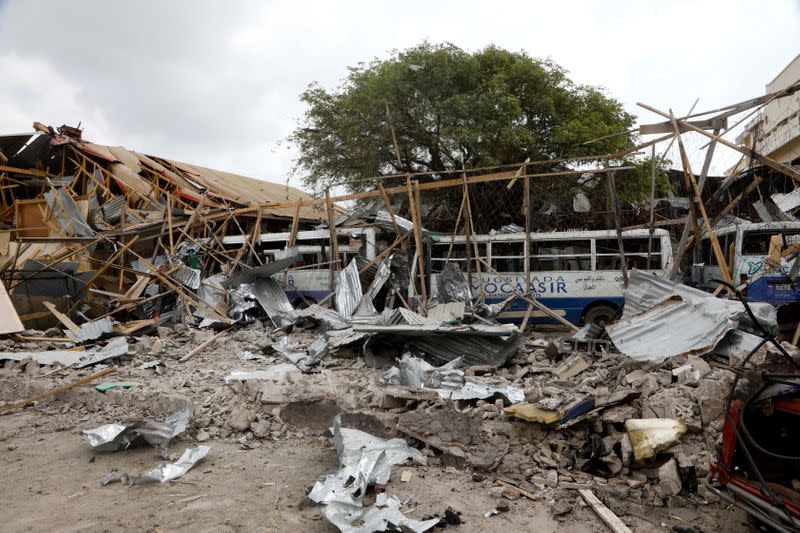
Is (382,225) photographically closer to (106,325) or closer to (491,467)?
(106,325)

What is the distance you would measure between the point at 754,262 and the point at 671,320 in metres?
3.28

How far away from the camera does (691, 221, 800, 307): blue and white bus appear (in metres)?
7.75

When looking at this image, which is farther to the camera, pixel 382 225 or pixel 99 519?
pixel 382 225

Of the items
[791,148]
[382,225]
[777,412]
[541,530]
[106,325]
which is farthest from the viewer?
[791,148]

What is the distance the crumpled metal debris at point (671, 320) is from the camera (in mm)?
5922

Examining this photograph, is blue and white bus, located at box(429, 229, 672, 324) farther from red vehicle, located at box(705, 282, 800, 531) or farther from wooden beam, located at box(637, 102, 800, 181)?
red vehicle, located at box(705, 282, 800, 531)

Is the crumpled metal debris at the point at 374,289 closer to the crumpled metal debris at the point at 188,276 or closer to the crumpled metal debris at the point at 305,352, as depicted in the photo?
the crumpled metal debris at the point at 305,352

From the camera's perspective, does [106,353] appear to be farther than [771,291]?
Yes

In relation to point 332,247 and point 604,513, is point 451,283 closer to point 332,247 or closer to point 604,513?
point 332,247

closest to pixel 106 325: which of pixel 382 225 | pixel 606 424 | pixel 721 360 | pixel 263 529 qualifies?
pixel 382 225

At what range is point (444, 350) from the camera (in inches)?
278

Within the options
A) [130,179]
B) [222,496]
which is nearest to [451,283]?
[222,496]

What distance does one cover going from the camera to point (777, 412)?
304 cm

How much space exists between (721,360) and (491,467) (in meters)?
3.30
